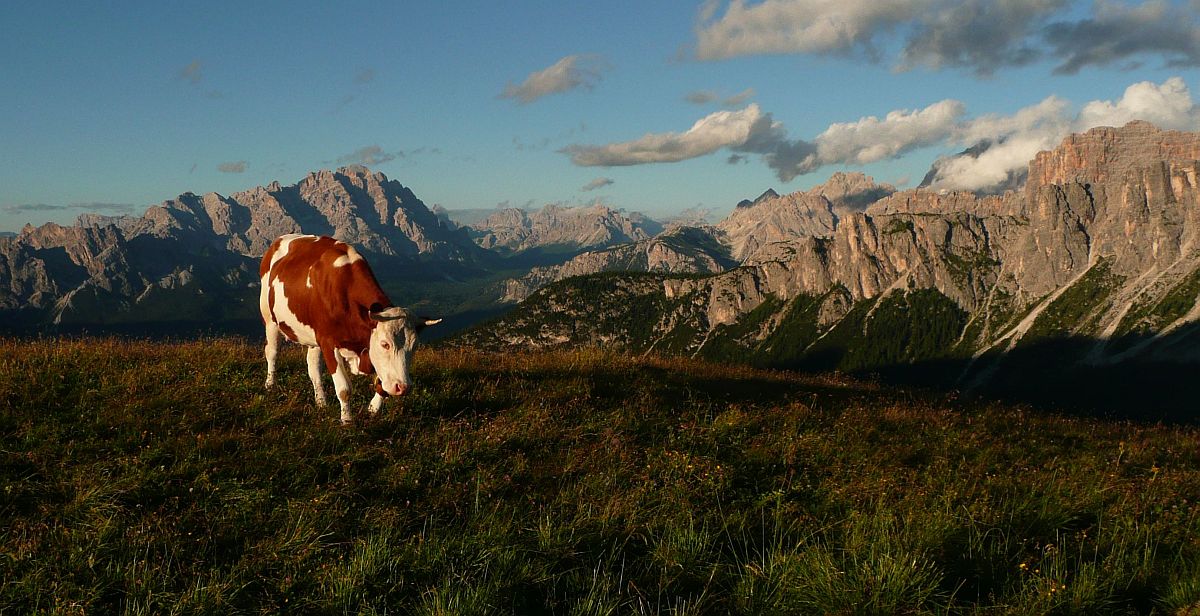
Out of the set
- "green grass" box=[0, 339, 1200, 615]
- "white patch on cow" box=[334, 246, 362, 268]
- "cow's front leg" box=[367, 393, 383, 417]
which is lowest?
"green grass" box=[0, 339, 1200, 615]

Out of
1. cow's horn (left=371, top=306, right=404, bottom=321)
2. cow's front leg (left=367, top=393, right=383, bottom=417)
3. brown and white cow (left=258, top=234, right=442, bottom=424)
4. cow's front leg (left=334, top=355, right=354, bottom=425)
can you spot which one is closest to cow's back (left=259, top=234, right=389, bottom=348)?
brown and white cow (left=258, top=234, right=442, bottom=424)

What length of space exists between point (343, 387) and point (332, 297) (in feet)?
4.51

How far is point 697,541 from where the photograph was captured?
20.2 feet

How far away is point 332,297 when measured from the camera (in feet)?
31.6

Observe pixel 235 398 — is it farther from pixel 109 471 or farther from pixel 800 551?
pixel 800 551

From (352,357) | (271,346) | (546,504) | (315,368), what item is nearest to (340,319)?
(352,357)

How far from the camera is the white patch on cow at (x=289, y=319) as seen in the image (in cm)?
1026

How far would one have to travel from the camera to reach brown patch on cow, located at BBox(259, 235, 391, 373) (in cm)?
943

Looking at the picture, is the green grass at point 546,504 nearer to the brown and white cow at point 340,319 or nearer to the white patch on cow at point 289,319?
the brown and white cow at point 340,319

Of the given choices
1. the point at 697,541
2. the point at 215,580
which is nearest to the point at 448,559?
the point at 215,580

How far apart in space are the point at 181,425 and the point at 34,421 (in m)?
1.77

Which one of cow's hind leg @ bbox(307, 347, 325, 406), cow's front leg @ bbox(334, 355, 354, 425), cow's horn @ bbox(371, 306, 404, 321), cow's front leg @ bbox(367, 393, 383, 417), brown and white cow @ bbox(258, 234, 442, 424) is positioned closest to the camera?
cow's horn @ bbox(371, 306, 404, 321)

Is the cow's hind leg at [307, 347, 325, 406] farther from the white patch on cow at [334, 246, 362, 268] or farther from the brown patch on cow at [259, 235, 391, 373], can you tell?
the white patch on cow at [334, 246, 362, 268]

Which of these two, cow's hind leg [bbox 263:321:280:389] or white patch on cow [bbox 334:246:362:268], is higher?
white patch on cow [bbox 334:246:362:268]
